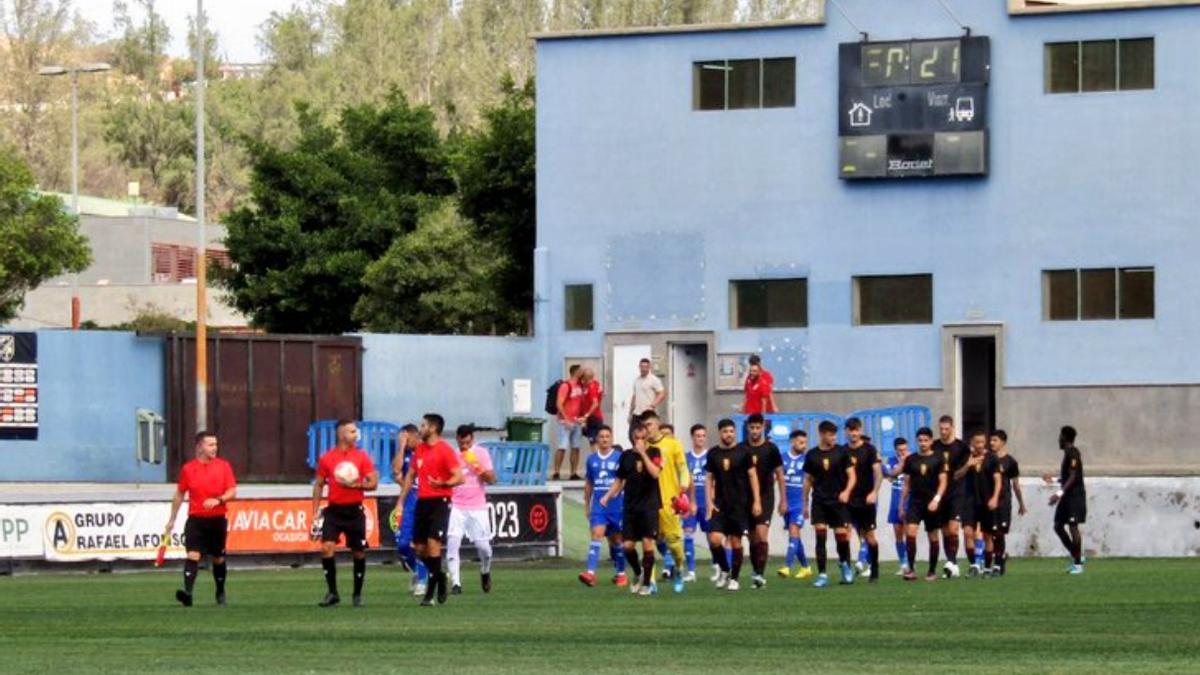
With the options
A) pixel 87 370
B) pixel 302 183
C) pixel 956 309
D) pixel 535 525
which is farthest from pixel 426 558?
pixel 302 183

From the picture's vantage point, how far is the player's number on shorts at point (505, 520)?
3769 cm

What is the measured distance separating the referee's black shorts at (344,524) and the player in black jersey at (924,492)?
26.7 ft

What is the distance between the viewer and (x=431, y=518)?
87.9ft

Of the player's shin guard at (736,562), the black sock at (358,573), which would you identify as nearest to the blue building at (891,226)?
the player's shin guard at (736,562)

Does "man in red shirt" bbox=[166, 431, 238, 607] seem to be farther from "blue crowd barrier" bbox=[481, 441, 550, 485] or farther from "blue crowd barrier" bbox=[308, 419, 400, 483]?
"blue crowd barrier" bbox=[308, 419, 400, 483]

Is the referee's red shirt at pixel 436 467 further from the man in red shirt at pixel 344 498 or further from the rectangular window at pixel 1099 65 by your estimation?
the rectangular window at pixel 1099 65

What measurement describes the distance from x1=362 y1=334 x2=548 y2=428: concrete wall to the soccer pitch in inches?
759

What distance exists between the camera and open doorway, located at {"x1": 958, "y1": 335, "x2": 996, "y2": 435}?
4919 cm

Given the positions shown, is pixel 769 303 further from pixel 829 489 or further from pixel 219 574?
pixel 219 574

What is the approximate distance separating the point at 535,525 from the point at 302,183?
3398cm

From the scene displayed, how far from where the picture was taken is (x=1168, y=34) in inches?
1863

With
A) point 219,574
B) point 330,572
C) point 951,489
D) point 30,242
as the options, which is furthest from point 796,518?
point 30,242

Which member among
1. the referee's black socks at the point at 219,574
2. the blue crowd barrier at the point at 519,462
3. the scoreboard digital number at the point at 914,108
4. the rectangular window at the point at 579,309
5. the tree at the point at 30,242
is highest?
the scoreboard digital number at the point at 914,108

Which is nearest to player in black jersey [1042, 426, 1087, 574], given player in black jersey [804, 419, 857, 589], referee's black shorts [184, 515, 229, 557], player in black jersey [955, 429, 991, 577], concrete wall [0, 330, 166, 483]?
player in black jersey [955, 429, 991, 577]
